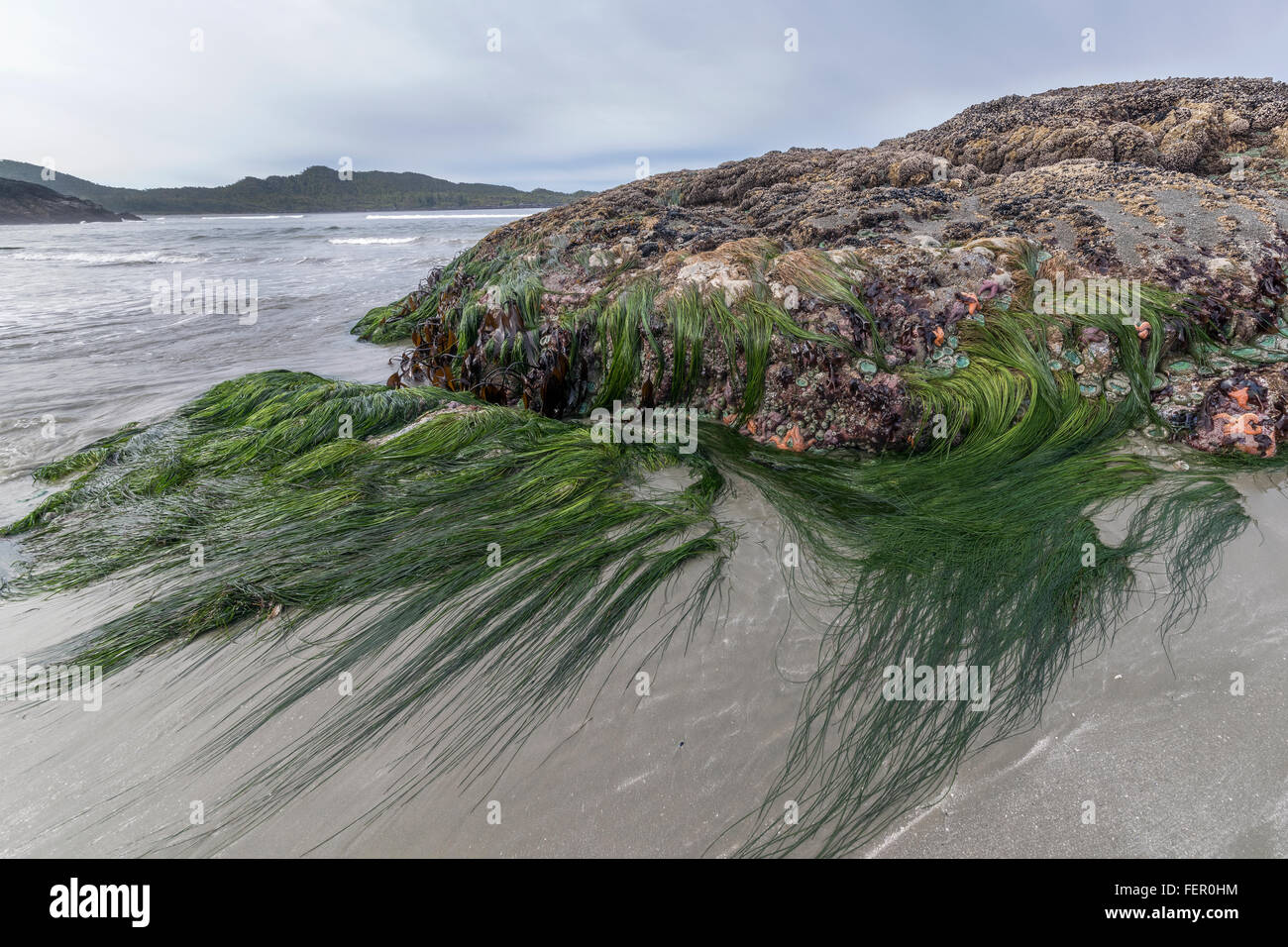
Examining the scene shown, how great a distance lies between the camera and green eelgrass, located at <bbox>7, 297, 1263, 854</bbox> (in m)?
1.54

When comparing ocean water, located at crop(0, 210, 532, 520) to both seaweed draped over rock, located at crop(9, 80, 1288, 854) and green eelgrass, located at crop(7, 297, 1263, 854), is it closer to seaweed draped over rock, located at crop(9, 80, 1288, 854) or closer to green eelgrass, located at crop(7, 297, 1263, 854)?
seaweed draped over rock, located at crop(9, 80, 1288, 854)

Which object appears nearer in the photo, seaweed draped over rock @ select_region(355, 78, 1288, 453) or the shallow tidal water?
the shallow tidal water

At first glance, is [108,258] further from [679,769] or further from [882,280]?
[679,769]

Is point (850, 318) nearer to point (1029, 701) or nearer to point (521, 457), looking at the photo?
point (521, 457)

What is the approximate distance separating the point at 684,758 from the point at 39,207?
8502cm

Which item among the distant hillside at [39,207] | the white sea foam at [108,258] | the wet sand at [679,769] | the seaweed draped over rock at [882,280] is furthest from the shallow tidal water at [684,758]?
the distant hillside at [39,207]

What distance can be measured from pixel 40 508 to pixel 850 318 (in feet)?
13.9

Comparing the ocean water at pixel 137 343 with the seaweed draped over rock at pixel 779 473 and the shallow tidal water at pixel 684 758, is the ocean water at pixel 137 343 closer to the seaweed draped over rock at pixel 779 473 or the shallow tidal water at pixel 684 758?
the seaweed draped over rock at pixel 779 473

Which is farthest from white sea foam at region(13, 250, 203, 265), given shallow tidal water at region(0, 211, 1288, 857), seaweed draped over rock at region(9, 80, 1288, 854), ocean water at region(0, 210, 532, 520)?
shallow tidal water at region(0, 211, 1288, 857)

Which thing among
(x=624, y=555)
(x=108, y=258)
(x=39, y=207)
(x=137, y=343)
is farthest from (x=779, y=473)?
(x=39, y=207)

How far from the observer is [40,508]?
258cm

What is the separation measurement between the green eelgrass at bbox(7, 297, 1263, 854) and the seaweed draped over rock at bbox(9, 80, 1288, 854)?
0.01 metres

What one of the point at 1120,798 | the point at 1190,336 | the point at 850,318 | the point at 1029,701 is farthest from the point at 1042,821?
the point at 1190,336

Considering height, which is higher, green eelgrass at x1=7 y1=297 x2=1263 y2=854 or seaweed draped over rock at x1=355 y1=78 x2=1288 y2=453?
seaweed draped over rock at x1=355 y1=78 x2=1288 y2=453
